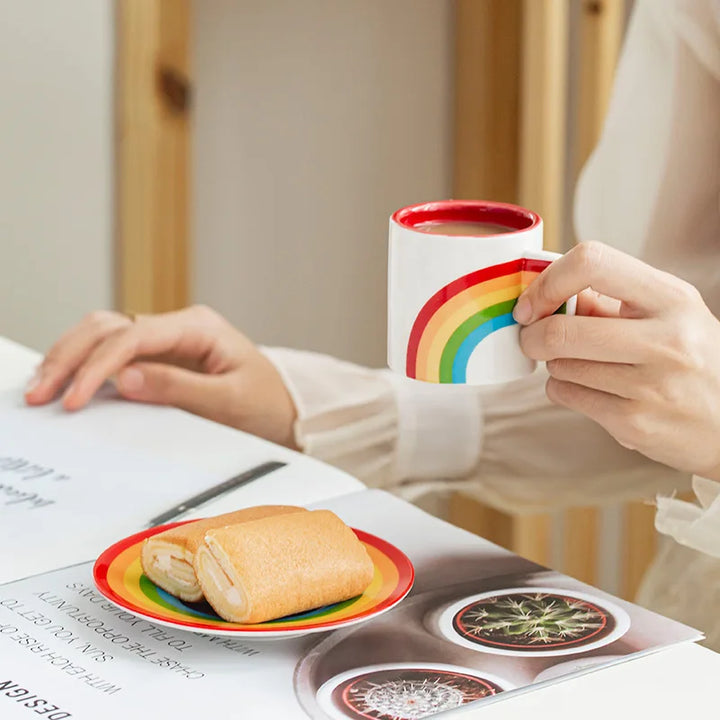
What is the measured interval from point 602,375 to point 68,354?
0.47m

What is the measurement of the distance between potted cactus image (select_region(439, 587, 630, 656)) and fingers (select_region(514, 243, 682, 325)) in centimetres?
16

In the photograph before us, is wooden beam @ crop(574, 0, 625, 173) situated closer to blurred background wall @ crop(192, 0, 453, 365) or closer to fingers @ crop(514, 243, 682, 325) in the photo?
blurred background wall @ crop(192, 0, 453, 365)

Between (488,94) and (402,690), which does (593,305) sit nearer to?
(402,690)

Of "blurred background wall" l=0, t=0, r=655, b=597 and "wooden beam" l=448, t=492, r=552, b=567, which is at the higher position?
"blurred background wall" l=0, t=0, r=655, b=597

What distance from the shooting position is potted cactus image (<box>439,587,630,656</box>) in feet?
Result: 1.91

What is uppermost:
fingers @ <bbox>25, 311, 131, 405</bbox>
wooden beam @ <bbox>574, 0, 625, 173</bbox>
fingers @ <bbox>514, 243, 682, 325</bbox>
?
wooden beam @ <bbox>574, 0, 625, 173</bbox>

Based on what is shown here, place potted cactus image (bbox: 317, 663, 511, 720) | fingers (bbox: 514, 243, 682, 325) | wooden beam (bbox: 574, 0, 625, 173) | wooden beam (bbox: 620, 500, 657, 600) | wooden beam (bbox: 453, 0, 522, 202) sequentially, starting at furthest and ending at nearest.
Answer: wooden beam (bbox: 453, 0, 522, 202) < wooden beam (bbox: 620, 500, 657, 600) < wooden beam (bbox: 574, 0, 625, 173) < fingers (bbox: 514, 243, 682, 325) < potted cactus image (bbox: 317, 663, 511, 720)

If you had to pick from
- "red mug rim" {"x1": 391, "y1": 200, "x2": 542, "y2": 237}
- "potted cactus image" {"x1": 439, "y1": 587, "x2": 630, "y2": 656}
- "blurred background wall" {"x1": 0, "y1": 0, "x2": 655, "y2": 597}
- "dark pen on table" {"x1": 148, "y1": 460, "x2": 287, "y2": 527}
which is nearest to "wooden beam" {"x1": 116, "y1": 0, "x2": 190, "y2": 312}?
"blurred background wall" {"x1": 0, "y1": 0, "x2": 655, "y2": 597}

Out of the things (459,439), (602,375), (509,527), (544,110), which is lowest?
(509,527)

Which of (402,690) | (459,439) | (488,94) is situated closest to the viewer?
(402,690)

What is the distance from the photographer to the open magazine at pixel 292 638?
0.53 metres

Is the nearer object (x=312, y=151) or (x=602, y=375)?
(x=602, y=375)

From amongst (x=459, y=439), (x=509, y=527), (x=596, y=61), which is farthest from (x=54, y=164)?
(x=459, y=439)

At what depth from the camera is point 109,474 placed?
826 mm
